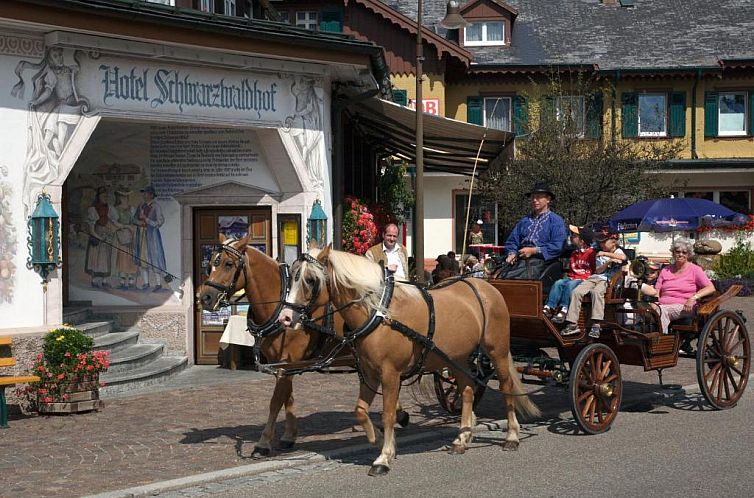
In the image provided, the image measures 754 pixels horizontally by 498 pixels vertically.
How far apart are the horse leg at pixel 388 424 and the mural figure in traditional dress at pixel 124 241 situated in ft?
24.0

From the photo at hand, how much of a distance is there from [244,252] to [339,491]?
2372mm

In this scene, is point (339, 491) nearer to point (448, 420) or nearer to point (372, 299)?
point (372, 299)

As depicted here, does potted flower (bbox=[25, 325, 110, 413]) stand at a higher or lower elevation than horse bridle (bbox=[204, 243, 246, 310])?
lower

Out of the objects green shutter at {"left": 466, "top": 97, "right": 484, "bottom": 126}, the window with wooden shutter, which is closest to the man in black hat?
green shutter at {"left": 466, "top": 97, "right": 484, "bottom": 126}

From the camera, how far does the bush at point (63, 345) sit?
36.2ft

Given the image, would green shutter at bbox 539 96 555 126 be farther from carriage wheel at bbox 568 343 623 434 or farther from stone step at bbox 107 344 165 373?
carriage wheel at bbox 568 343 623 434

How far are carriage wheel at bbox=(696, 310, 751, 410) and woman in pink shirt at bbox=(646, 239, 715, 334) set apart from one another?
29 centimetres

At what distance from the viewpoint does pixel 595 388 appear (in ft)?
31.2

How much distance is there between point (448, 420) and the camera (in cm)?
1051

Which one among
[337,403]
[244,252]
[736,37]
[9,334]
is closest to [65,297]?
[9,334]

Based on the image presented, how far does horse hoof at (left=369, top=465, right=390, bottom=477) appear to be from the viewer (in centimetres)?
798

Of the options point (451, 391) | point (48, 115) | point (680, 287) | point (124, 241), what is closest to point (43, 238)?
point (48, 115)

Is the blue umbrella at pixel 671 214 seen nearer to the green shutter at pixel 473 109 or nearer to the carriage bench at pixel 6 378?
the carriage bench at pixel 6 378

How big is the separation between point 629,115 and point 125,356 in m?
24.0
